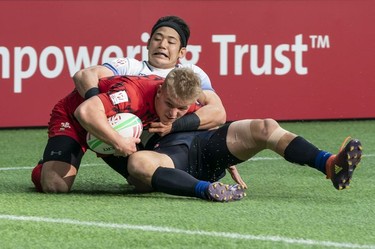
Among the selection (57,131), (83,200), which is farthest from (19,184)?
(83,200)

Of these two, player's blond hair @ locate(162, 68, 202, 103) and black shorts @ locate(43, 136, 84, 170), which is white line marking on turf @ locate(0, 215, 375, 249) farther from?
black shorts @ locate(43, 136, 84, 170)

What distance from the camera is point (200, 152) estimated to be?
8.04m

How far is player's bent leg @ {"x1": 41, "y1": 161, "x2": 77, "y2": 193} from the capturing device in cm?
805

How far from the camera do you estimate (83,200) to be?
7.61m

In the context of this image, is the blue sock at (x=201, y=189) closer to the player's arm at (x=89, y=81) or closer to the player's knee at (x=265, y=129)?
the player's knee at (x=265, y=129)

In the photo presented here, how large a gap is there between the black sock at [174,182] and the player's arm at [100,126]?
0.24 m

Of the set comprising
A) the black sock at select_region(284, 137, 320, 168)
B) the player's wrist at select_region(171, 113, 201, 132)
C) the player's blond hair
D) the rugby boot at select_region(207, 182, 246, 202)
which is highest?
the player's blond hair

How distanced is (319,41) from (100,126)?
219 inches

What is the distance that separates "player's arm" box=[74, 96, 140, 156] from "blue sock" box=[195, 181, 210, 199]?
487 millimetres

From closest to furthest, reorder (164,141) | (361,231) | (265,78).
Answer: (361,231) → (164,141) → (265,78)

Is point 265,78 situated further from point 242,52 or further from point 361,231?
point 361,231

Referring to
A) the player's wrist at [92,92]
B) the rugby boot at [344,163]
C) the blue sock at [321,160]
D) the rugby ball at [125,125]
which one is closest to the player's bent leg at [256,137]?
the blue sock at [321,160]

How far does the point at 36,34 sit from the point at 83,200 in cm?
440

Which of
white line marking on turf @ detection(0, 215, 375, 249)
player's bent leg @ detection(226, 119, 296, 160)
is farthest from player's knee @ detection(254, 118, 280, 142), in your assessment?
white line marking on turf @ detection(0, 215, 375, 249)
